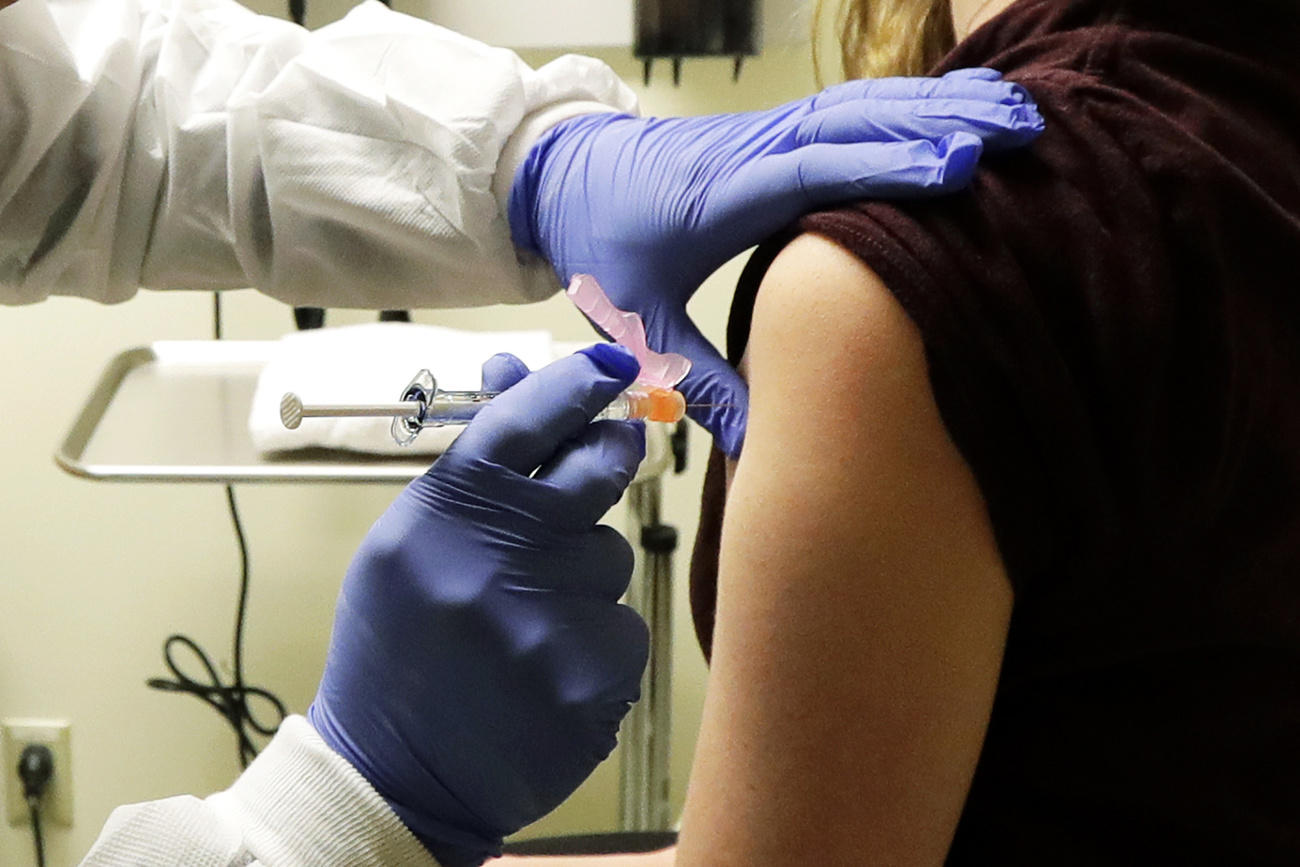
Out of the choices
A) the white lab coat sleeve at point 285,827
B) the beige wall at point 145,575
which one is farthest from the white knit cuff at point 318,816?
the beige wall at point 145,575

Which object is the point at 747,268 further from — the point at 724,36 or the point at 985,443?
the point at 724,36

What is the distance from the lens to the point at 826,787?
23.5 inches

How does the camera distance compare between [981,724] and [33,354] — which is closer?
[981,724]

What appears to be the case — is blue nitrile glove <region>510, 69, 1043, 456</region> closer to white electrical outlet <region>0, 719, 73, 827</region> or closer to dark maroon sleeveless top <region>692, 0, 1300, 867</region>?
dark maroon sleeveless top <region>692, 0, 1300, 867</region>

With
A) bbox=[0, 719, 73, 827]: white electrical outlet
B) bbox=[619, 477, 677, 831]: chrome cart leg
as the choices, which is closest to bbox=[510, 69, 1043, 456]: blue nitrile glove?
bbox=[619, 477, 677, 831]: chrome cart leg

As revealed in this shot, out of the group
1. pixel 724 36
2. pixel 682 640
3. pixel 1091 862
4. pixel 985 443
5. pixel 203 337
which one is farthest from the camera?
pixel 682 640

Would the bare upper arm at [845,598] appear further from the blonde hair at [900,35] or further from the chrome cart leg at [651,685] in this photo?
the chrome cart leg at [651,685]

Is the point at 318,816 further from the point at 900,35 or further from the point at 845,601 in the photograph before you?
the point at 900,35

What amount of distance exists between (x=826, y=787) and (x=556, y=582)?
0.20 m

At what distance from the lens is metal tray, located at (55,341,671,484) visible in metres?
1.24

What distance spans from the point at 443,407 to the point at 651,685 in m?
1.02

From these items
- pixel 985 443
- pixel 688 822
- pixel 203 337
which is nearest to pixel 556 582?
pixel 688 822

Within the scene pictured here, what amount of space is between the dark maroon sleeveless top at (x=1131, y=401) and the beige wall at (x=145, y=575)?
4.13 ft

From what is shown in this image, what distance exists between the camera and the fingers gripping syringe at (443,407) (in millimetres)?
630
